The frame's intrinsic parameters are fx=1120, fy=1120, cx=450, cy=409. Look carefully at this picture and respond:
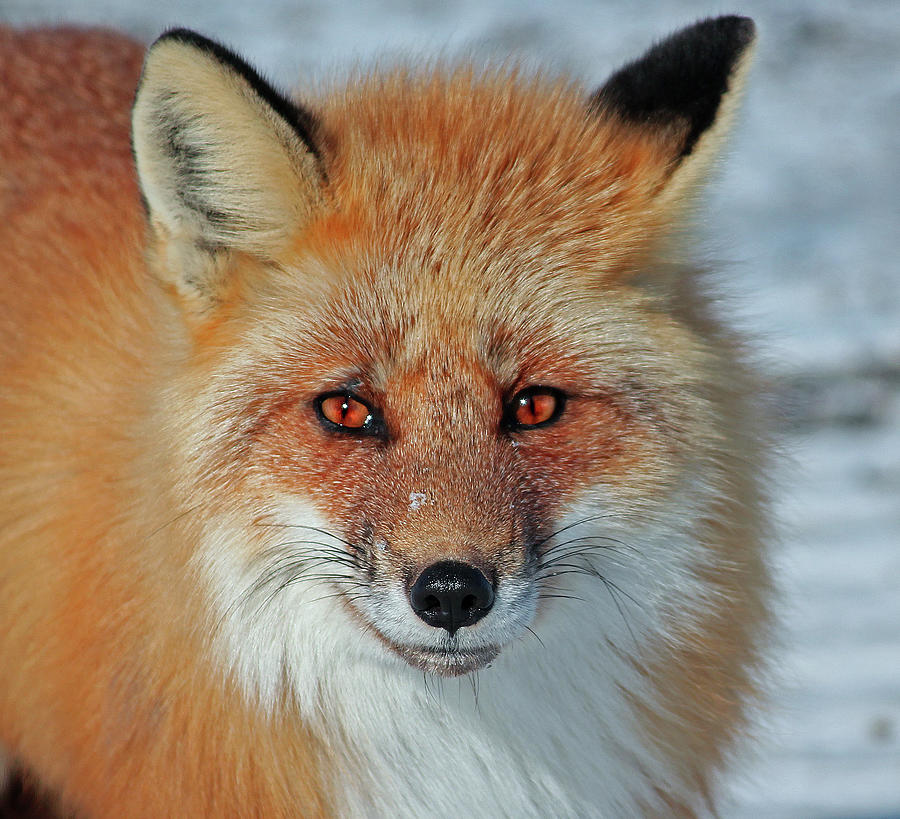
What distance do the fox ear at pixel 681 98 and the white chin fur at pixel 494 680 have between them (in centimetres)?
77

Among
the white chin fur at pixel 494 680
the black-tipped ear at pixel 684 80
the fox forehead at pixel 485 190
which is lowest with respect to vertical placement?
the white chin fur at pixel 494 680

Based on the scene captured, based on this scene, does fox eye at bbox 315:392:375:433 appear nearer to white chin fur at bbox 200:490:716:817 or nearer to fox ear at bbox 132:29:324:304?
white chin fur at bbox 200:490:716:817

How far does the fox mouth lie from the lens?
84.4 inches

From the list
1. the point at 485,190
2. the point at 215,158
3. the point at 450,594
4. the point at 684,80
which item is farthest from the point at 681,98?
the point at 450,594

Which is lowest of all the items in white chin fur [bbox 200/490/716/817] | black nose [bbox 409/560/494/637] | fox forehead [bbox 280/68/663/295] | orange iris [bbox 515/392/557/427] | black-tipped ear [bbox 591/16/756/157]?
white chin fur [bbox 200/490/716/817]

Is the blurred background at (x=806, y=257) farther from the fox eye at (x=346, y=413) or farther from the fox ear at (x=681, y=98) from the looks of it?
the fox eye at (x=346, y=413)

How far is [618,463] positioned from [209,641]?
3.05 ft

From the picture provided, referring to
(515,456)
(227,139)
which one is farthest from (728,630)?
(227,139)

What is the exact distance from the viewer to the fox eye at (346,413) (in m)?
2.23

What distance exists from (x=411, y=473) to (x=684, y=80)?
1181 millimetres

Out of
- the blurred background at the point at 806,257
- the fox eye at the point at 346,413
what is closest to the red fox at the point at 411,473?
the fox eye at the point at 346,413

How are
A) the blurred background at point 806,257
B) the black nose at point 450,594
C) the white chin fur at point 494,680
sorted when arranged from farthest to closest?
1. the blurred background at point 806,257
2. the white chin fur at point 494,680
3. the black nose at point 450,594

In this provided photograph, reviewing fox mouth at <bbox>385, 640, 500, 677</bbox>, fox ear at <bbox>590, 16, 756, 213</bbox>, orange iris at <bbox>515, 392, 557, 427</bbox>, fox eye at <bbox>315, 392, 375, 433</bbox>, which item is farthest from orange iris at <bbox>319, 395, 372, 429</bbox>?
fox ear at <bbox>590, 16, 756, 213</bbox>

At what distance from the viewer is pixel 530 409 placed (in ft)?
7.49
